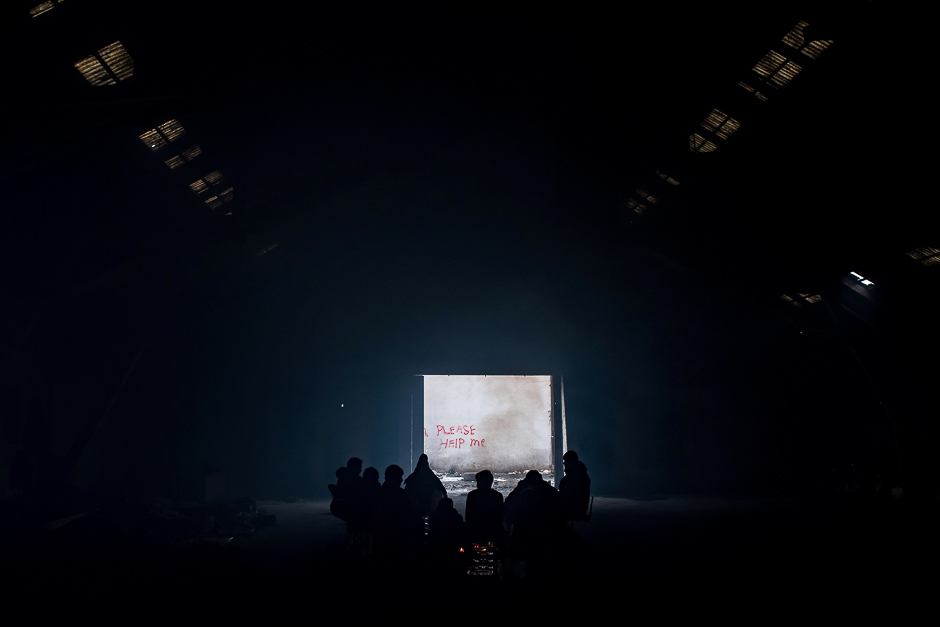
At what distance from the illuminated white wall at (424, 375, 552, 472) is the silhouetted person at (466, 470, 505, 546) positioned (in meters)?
12.3

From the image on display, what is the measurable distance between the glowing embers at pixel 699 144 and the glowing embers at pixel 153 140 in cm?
742

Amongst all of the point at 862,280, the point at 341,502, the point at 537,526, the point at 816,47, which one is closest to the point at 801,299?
the point at 862,280

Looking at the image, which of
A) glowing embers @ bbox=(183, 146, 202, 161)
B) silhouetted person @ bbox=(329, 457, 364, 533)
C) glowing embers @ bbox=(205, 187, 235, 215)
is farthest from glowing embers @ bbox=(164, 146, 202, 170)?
silhouetted person @ bbox=(329, 457, 364, 533)

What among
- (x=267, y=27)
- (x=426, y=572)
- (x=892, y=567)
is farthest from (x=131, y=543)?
(x=892, y=567)

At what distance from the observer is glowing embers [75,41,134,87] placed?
5277 millimetres

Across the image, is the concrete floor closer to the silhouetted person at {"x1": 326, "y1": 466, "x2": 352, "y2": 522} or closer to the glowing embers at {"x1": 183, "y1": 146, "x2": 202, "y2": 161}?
the silhouetted person at {"x1": 326, "y1": 466, "x2": 352, "y2": 522}

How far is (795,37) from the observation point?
18.3 ft

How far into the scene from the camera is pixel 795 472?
12398 millimetres

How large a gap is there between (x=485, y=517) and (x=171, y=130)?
6183 mm

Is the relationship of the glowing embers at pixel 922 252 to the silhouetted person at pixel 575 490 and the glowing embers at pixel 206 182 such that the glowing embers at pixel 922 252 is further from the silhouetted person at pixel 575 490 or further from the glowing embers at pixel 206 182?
the glowing embers at pixel 206 182

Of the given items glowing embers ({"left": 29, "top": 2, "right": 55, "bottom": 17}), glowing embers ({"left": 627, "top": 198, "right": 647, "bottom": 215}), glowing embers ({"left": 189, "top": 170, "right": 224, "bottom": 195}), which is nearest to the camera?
glowing embers ({"left": 29, "top": 2, "right": 55, "bottom": 17})

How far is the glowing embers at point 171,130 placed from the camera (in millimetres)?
6762

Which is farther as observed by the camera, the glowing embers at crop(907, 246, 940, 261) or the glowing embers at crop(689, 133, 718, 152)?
the glowing embers at crop(689, 133, 718, 152)

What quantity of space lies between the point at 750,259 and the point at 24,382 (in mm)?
13375
